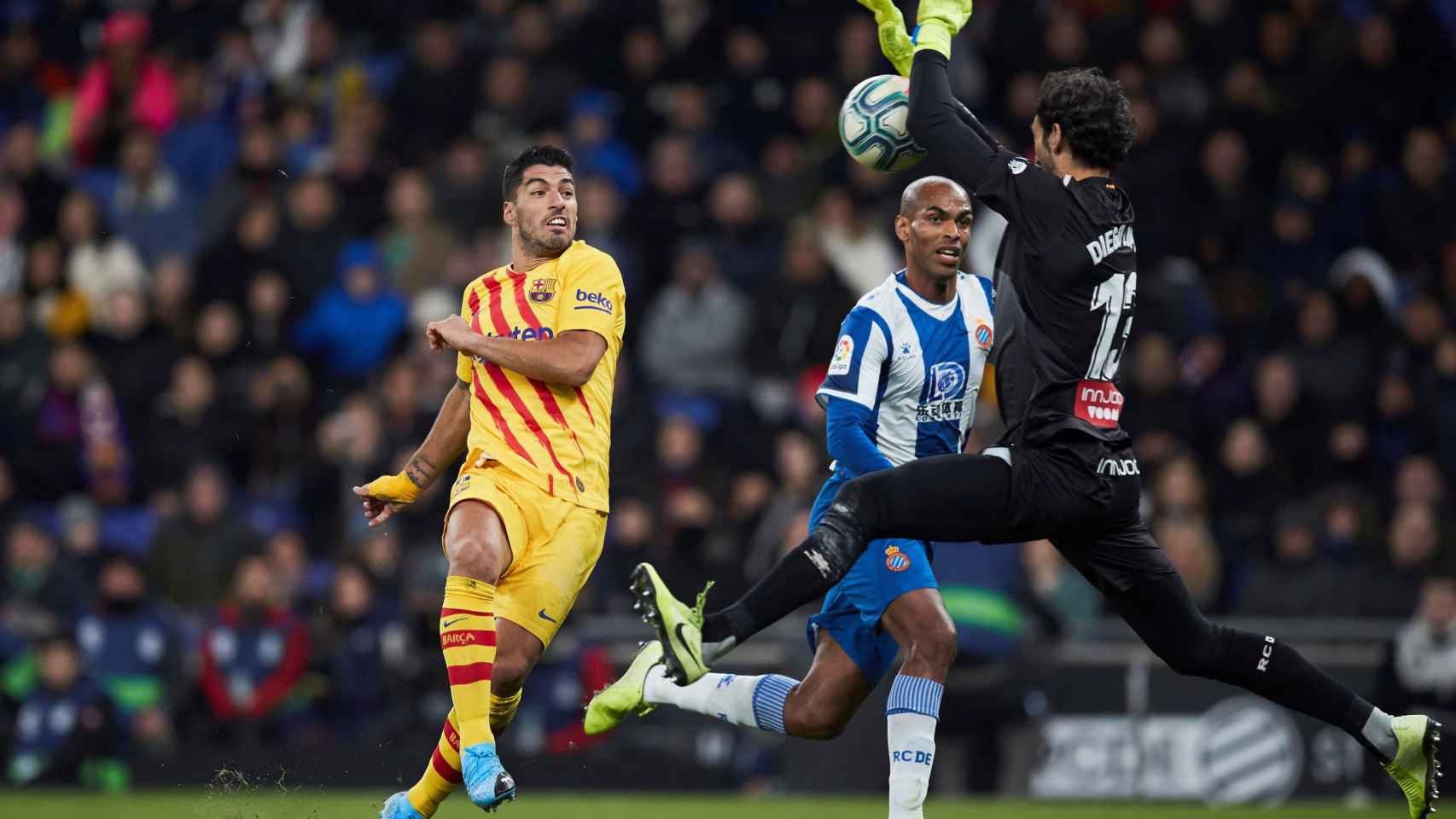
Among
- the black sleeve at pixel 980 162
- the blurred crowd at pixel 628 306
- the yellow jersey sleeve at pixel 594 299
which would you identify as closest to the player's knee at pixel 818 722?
the yellow jersey sleeve at pixel 594 299

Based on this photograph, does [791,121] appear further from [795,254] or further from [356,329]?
[356,329]

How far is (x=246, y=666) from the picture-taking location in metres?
13.6

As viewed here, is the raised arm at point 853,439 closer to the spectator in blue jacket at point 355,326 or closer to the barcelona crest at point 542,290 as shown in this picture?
the barcelona crest at point 542,290

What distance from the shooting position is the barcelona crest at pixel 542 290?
8062 mm

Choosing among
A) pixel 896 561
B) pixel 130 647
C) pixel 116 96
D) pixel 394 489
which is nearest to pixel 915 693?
pixel 896 561

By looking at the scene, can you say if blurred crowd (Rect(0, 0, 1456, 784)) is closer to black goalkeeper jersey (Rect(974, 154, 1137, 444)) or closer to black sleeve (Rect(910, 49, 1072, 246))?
black goalkeeper jersey (Rect(974, 154, 1137, 444))

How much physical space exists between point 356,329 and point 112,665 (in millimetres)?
3115

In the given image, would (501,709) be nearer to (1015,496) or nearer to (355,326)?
(1015,496)

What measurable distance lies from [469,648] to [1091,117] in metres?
3.06

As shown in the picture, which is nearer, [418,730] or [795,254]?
[418,730]

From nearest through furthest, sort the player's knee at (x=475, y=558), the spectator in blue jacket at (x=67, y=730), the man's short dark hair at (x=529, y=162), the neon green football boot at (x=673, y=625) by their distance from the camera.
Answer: the neon green football boot at (x=673, y=625) < the player's knee at (x=475, y=558) < the man's short dark hair at (x=529, y=162) < the spectator in blue jacket at (x=67, y=730)

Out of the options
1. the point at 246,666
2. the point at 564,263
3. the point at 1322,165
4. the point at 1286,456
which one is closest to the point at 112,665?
the point at 246,666

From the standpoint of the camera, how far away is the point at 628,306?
48.8 ft

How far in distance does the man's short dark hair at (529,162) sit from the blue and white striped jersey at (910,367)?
1384mm
